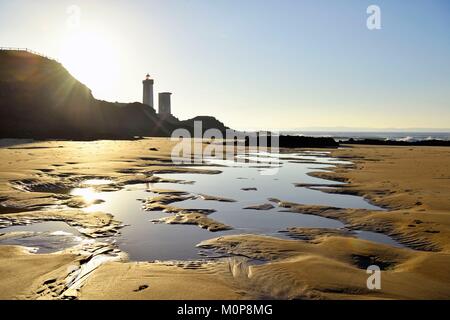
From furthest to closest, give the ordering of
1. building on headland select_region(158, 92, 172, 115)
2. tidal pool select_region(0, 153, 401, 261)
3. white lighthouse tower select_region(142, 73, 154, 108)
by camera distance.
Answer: building on headland select_region(158, 92, 172, 115) < white lighthouse tower select_region(142, 73, 154, 108) < tidal pool select_region(0, 153, 401, 261)

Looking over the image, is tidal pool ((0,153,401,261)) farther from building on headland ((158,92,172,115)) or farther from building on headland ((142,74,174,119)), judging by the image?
building on headland ((158,92,172,115))

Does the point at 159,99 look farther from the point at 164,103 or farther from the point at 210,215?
the point at 210,215

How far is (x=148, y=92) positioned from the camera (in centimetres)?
13238

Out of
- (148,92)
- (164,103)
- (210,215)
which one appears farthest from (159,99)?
(210,215)

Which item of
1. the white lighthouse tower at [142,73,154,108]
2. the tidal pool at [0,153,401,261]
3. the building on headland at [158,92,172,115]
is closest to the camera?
the tidal pool at [0,153,401,261]

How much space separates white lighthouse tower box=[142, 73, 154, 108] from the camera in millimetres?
130400

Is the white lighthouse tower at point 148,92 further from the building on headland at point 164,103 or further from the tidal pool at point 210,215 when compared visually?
the tidal pool at point 210,215

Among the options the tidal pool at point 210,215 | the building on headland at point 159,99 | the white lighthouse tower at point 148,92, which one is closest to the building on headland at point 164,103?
the building on headland at point 159,99

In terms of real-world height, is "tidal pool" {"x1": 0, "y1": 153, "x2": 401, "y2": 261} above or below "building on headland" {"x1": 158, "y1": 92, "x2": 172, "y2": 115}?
below

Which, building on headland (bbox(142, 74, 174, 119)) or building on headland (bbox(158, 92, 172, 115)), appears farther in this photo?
building on headland (bbox(158, 92, 172, 115))

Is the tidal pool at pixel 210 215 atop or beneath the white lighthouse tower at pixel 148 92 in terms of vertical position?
beneath

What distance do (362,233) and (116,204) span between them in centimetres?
739

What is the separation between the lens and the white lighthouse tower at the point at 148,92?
130400 millimetres

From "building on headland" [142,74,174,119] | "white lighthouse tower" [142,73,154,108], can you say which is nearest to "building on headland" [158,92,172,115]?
"building on headland" [142,74,174,119]
